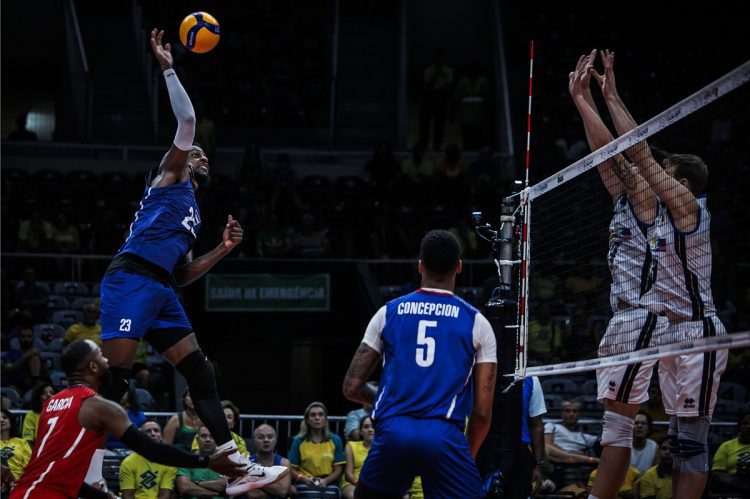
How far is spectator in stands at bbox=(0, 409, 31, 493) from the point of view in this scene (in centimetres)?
1223

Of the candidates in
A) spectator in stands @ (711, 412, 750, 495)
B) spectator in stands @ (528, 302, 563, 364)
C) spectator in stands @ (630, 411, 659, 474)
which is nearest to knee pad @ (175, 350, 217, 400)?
spectator in stands @ (528, 302, 563, 364)

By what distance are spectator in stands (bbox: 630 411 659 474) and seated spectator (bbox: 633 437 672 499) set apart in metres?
0.54

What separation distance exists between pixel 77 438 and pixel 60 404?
238 millimetres

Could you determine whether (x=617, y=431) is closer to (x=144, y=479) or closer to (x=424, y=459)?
(x=424, y=459)

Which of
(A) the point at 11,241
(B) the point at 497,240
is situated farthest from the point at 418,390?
(A) the point at 11,241

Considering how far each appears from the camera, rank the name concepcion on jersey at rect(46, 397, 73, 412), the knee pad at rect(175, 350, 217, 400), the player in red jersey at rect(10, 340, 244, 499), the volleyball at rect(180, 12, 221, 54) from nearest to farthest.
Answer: the player in red jersey at rect(10, 340, 244, 499)
the name concepcion on jersey at rect(46, 397, 73, 412)
the knee pad at rect(175, 350, 217, 400)
the volleyball at rect(180, 12, 221, 54)

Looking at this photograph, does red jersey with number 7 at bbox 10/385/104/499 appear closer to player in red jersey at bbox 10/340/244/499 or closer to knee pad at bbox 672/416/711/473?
player in red jersey at bbox 10/340/244/499

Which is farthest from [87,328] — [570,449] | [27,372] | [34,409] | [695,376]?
[695,376]

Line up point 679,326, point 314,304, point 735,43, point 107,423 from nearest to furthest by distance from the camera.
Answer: point 107,423 < point 679,326 < point 314,304 < point 735,43

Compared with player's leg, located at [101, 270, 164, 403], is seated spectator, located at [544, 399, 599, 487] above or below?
below

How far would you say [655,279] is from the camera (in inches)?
292

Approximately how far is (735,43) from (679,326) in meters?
19.6

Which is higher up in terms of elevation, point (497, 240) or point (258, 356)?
point (497, 240)

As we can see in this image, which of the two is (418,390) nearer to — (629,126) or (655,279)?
(655,279)
